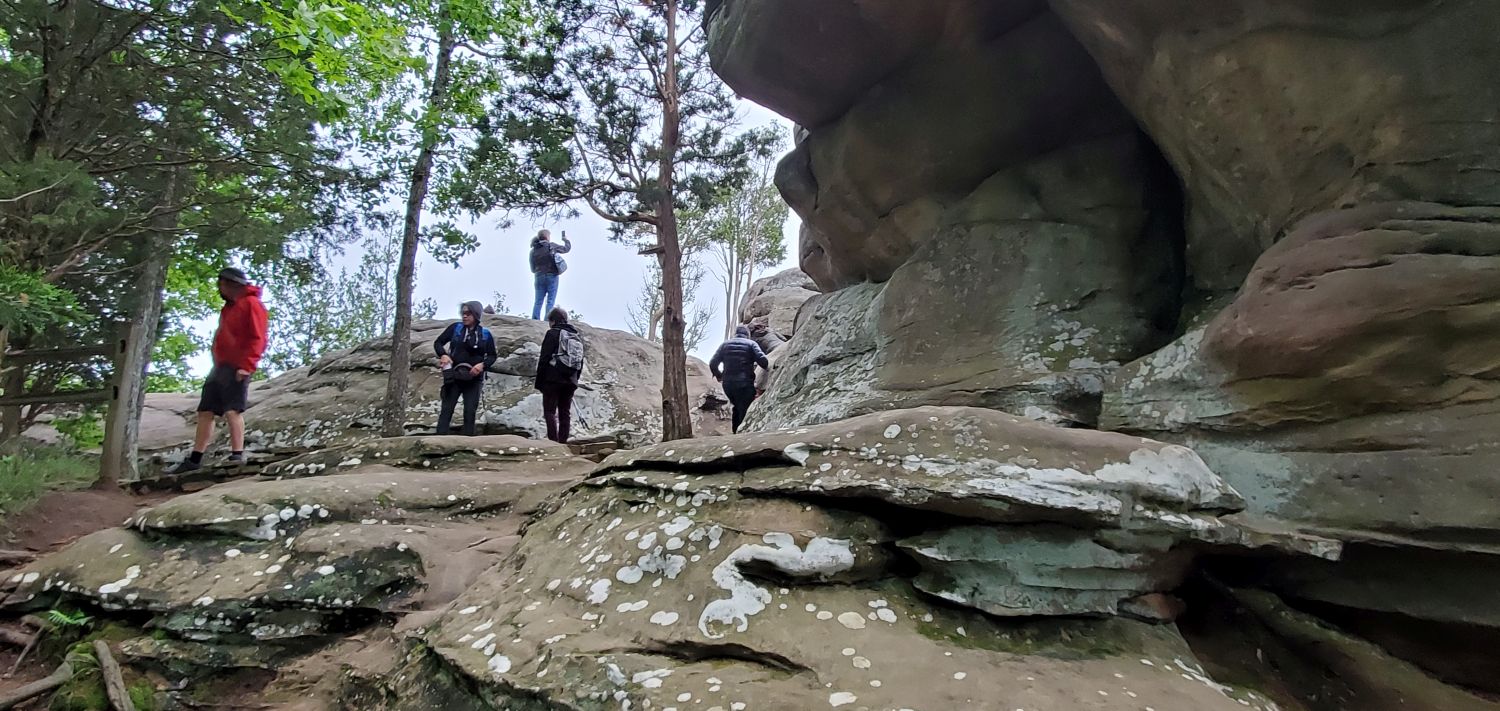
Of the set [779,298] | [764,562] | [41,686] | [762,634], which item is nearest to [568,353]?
[41,686]

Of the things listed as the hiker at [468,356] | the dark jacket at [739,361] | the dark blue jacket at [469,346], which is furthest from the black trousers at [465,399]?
the dark jacket at [739,361]

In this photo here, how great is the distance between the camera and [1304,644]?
383cm

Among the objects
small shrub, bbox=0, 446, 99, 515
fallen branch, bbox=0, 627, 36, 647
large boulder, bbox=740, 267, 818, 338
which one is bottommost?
fallen branch, bbox=0, 627, 36, 647

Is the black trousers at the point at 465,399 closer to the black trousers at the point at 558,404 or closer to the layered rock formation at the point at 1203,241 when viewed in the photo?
the black trousers at the point at 558,404

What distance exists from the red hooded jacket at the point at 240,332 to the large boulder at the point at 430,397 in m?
Result: 4.78

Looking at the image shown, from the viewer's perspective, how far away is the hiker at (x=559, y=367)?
31.9ft

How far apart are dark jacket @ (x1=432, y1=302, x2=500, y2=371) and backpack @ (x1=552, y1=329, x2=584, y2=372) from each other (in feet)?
2.79

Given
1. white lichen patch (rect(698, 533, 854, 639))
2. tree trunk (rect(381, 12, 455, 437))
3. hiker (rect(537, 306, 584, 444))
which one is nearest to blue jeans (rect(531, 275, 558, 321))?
tree trunk (rect(381, 12, 455, 437))

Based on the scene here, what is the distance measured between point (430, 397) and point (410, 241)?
290cm

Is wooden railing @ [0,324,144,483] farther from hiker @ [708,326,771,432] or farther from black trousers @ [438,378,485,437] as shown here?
hiker @ [708,326,771,432]

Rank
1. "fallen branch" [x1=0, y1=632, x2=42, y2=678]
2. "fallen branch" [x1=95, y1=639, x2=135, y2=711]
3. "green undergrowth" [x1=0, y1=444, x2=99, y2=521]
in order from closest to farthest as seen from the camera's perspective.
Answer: "fallen branch" [x1=95, y1=639, x2=135, y2=711] < "fallen branch" [x1=0, y1=632, x2=42, y2=678] < "green undergrowth" [x1=0, y1=444, x2=99, y2=521]

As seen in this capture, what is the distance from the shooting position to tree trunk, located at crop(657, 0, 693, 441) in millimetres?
11516

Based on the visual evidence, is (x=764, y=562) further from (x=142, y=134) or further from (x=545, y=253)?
(x=545, y=253)

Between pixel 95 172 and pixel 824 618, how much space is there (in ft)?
26.3
